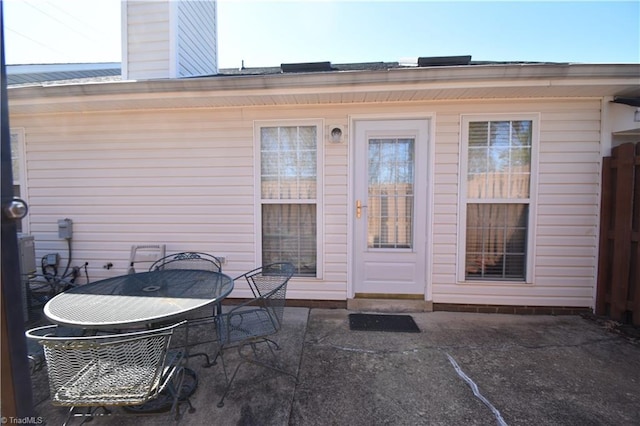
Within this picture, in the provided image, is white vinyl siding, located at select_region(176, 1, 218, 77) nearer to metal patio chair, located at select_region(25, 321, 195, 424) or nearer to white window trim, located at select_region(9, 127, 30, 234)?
white window trim, located at select_region(9, 127, 30, 234)

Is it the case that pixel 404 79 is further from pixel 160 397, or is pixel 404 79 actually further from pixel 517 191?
pixel 160 397

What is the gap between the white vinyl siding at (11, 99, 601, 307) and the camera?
3170 millimetres

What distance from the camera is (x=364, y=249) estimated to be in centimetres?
342

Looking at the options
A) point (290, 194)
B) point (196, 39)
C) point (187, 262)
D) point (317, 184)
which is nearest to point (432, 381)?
point (317, 184)

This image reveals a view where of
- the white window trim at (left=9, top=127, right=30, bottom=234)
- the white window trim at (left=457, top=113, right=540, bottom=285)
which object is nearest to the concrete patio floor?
the white window trim at (left=457, top=113, right=540, bottom=285)

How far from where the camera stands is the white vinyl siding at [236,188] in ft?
10.4

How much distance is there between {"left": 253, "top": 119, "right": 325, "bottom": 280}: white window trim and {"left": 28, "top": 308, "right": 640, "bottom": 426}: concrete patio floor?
897 mm

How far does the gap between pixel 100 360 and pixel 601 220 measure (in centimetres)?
454

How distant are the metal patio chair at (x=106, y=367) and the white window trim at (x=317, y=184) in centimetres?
206

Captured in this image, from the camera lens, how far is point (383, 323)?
306 cm

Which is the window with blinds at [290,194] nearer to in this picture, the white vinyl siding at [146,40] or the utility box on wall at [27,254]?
the white vinyl siding at [146,40]

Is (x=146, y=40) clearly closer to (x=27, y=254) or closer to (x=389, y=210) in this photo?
(x=27, y=254)

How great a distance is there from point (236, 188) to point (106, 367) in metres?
2.33

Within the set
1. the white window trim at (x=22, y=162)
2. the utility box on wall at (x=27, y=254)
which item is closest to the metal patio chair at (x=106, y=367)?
the utility box on wall at (x=27, y=254)
